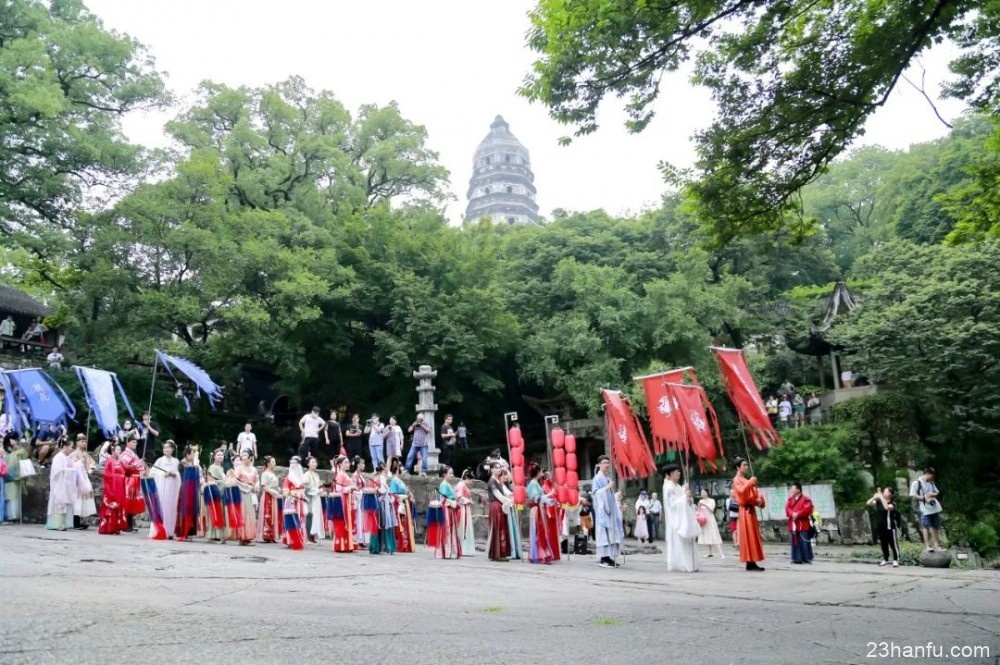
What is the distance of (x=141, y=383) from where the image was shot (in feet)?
79.9

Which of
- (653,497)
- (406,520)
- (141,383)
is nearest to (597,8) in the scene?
(406,520)

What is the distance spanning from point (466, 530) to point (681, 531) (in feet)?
12.5

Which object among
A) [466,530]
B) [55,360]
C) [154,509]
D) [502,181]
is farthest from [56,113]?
[502,181]

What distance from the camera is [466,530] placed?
44.7ft

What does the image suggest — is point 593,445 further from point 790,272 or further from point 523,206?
point 523,206

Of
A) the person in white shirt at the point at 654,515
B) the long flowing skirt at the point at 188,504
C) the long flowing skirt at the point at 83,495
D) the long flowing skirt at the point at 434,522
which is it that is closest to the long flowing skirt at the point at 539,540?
the long flowing skirt at the point at 434,522

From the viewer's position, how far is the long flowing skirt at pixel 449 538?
13094 millimetres

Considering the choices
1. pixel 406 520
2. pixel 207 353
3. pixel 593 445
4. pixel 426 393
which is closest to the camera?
pixel 406 520

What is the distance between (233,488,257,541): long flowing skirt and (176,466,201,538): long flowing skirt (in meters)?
0.81

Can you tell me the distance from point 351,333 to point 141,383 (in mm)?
6633

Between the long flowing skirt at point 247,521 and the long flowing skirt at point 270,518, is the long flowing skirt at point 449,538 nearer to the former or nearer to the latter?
the long flowing skirt at point 270,518

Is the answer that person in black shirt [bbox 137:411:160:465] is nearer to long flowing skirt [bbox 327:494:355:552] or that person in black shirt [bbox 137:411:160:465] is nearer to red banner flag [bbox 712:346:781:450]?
long flowing skirt [bbox 327:494:355:552]

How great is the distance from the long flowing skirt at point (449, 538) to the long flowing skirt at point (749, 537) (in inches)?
180

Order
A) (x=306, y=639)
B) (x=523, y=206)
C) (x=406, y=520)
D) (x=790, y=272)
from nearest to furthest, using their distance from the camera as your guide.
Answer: (x=306, y=639) → (x=406, y=520) → (x=790, y=272) → (x=523, y=206)
